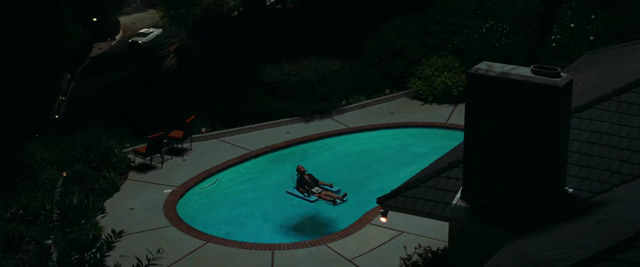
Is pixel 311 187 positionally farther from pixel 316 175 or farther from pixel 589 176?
pixel 589 176

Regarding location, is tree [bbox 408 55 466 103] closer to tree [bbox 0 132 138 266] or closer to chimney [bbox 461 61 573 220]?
tree [bbox 0 132 138 266]

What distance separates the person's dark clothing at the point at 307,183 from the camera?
805 inches

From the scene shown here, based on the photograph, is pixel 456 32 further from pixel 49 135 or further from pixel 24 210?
pixel 24 210

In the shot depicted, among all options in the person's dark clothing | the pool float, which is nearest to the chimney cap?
the pool float

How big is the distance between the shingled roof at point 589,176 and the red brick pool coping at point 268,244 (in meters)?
4.92

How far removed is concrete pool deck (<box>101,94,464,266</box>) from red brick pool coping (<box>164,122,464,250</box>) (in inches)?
6.8

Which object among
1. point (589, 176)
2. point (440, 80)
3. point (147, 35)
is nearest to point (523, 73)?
point (589, 176)

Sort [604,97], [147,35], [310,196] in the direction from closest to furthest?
[604,97] < [310,196] < [147,35]

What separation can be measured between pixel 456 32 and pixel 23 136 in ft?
52.8

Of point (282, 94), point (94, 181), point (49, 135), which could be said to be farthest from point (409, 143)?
point (49, 135)

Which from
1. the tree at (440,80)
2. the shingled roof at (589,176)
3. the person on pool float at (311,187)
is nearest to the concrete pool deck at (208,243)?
the person on pool float at (311,187)

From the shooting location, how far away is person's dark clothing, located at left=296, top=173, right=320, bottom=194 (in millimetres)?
20453

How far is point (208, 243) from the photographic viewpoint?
17.0 metres

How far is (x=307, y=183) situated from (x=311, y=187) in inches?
6.3
